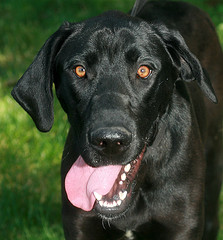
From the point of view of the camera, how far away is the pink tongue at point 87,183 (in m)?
3.79

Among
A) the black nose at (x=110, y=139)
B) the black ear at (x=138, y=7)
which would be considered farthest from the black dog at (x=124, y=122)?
the black ear at (x=138, y=7)

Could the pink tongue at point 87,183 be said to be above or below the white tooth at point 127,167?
below

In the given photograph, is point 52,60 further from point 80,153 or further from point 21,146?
point 21,146

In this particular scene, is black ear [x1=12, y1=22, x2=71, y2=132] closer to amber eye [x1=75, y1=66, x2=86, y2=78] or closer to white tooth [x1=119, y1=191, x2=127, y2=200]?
amber eye [x1=75, y1=66, x2=86, y2=78]

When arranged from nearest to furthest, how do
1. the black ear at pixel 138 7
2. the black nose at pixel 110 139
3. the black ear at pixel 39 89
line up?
the black nose at pixel 110 139, the black ear at pixel 39 89, the black ear at pixel 138 7

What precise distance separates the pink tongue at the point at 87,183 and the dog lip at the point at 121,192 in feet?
0.13

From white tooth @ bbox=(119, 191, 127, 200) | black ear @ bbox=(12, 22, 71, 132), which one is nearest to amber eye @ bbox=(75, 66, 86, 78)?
black ear @ bbox=(12, 22, 71, 132)

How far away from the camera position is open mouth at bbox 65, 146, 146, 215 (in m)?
3.77

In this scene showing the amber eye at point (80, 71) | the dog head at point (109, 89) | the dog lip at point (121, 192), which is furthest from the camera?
the amber eye at point (80, 71)

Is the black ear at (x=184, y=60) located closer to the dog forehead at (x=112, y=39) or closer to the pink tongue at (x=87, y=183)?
the dog forehead at (x=112, y=39)

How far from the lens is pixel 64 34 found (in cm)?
414

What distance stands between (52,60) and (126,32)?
507mm

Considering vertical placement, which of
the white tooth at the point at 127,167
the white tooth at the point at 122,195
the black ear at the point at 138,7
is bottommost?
the white tooth at the point at 122,195

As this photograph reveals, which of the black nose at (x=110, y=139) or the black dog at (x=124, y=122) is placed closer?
the black nose at (x=110, y=139)
